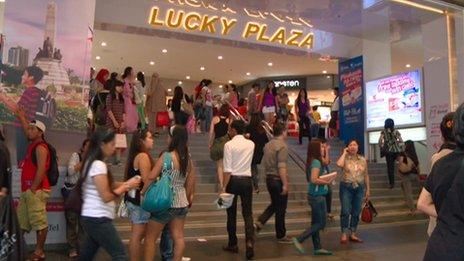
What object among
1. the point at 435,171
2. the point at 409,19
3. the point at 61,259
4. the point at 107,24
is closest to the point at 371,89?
the point at 409,19

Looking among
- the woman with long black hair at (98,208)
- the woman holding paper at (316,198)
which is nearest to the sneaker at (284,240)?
the woman holding paper at (316,198)

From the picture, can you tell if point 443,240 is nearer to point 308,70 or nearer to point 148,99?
point 148,99

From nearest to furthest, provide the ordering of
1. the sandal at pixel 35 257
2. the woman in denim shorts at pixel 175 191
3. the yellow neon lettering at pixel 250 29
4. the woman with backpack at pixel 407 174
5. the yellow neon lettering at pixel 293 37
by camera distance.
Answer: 1. the woman in denim shorts at pixel 175 191
2. the sandal at pixel 35 257
3. the woman with backpack at pixel 407 174
4. the yellow neon lettering at pixel 250 29
5. the yellow neon lettering at pixel 293 37

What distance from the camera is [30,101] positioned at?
21.1ft

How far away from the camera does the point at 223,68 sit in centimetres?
2022

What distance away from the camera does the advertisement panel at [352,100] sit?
13.5 m

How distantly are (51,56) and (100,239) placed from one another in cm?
387

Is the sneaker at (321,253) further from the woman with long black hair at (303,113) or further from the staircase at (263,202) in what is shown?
the woman with long black hair at (303,113)

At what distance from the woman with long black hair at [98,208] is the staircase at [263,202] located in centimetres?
312

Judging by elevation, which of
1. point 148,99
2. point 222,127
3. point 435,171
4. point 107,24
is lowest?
point 435,171

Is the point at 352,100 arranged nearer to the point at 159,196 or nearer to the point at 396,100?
the point at 396,100

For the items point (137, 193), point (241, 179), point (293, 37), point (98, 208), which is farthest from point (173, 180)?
point (293, 37)

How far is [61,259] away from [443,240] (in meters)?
4.81

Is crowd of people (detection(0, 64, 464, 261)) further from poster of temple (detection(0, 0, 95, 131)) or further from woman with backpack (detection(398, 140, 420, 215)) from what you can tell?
poster of temple (detection(0, 0, 95, 131))
